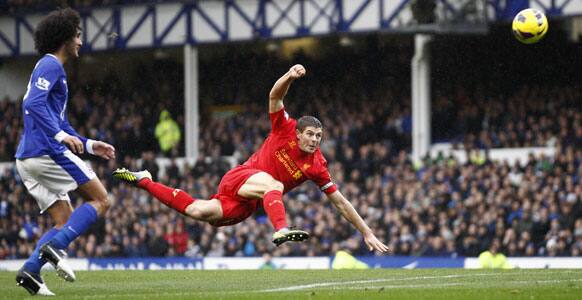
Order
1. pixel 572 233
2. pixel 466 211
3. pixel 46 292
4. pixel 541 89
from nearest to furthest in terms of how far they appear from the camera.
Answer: pixel 46 292, pixel 572 233, pixel 466 211, pixel 541 89

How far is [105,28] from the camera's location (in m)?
32.7

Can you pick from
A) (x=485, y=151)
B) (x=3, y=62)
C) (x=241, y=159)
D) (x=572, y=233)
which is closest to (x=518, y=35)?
(x=572, y=233)

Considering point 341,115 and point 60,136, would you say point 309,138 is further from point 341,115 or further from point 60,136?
point 341,115

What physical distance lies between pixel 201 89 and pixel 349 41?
548cm

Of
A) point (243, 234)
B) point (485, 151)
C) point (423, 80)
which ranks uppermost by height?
point (423, 80)

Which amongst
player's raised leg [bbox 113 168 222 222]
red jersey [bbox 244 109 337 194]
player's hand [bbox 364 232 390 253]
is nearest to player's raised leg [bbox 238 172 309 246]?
red jersey [bbox 244 109 337 194]

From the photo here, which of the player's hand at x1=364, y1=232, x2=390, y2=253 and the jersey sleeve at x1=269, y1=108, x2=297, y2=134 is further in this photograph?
the jersey sleeve at x1=269, y1=108, x2=297, y2=134

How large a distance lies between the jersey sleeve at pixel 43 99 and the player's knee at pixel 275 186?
261 cm

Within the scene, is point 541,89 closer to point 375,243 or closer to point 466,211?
point 466,211

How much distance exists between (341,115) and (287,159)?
1830 centimetres

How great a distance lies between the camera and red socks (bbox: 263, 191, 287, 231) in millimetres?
10852

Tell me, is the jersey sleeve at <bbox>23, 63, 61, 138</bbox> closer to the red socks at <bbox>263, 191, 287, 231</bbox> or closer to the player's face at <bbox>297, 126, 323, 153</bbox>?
the red socks at <bbox>263, 191, 287, 231</bbox>

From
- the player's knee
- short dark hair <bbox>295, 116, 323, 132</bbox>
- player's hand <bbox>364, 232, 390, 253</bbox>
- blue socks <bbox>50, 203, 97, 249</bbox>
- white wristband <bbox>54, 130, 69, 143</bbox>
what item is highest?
short dark hair <bbox>295, 116, 323, 132</bbox>

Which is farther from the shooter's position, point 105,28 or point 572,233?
point 105,28
